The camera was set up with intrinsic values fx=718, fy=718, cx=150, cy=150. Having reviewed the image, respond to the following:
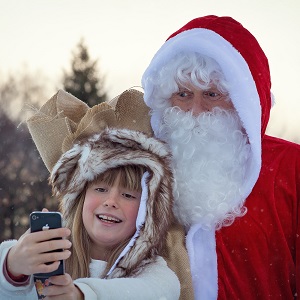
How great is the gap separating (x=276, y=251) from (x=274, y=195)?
32 centimetres

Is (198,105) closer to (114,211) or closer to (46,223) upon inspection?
(114,211)

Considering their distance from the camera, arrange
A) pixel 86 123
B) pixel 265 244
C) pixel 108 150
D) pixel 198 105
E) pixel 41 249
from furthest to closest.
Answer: pixel 86 123
pixel 198 105
pixel 265 244
pixel 108 150
pixel 41 249

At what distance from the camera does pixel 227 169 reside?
417 centimetres

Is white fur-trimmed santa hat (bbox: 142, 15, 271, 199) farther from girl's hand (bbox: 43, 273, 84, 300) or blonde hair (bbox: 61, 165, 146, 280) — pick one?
girl's hand (bbox: 43, 273, 84, 300)

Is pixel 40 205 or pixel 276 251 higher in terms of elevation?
pixel 276 251

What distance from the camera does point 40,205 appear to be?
82.9 feet

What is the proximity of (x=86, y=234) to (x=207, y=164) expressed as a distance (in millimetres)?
809

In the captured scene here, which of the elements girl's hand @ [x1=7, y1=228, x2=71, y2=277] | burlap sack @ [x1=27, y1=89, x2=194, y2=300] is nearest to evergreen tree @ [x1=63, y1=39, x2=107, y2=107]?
burlap sack @ [x1=27, y1=89, x2=194, y2=300]

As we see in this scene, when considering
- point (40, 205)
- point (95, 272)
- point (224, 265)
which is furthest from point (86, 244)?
point (40, 205)

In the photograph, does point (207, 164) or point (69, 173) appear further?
point (207, 164)

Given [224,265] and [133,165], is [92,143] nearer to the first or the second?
[133,165]

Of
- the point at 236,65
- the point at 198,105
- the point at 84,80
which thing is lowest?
the point at 84,80

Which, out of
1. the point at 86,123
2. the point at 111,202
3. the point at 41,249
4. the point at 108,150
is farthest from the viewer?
the point at 86,123

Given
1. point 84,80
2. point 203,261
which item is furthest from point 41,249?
point 84,80
